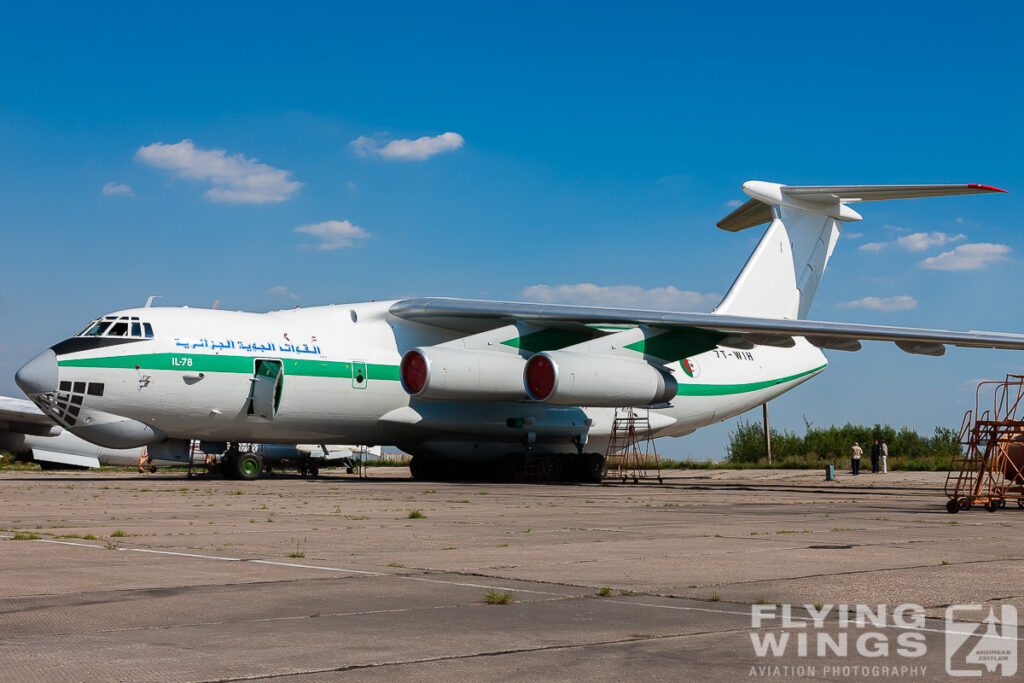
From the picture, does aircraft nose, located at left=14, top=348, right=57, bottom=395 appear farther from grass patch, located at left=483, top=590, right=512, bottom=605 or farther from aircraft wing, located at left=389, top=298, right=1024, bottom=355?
grass patch, located at left=483, top=590, right=512, bottom=605

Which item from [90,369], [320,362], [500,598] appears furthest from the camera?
[320,362]

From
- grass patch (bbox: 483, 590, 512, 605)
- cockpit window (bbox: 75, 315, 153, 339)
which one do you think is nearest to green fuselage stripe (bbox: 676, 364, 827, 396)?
cockpit window (bbox: 75, 315, 153, 339)

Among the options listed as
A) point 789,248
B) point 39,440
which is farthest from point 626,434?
point 39,440

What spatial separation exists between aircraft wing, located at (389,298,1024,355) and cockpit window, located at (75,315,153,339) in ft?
15.3

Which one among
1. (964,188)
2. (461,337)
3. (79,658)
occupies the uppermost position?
(964,188)

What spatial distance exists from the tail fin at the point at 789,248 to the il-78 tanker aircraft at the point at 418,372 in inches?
41.8

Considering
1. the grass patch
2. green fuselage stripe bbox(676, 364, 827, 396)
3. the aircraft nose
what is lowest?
the grass patch

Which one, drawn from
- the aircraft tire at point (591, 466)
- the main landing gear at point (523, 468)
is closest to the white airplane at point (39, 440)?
the main landing gear at point (523, 468)

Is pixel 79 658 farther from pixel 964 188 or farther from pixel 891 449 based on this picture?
pixel 891 449

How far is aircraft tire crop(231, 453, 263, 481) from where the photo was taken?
1958cm

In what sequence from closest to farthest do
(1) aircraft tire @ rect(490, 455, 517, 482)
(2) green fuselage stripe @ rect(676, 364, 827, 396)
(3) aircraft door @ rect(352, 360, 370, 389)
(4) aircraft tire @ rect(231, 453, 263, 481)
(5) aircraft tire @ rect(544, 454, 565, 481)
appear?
(3) aircraft door @ rect(352, 360, 370, 389) → (4) aircraft tire @ rect(231, 453, 263, 481) → (5) aircraft tire @ rect(544, 454, 565, 481) → (1) aircraft tire @ rect(490, 455, 517, 482) → (2) green fuselage stripe @ rect(676, 364, 827, 396)

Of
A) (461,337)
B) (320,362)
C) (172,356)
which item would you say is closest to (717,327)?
(461,337)

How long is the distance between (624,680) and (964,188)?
19.1 m

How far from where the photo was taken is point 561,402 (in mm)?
18922
